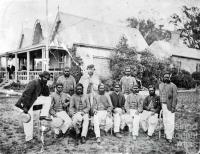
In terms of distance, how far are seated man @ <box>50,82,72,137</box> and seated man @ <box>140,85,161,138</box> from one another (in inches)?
73.7

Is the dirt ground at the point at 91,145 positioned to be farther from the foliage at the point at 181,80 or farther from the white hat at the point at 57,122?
the foliage at the point at 181,80

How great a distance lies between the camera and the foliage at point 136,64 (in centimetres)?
1742

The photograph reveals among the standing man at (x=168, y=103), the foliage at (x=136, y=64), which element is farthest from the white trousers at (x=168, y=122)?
the foliage at (x=136, y=64)

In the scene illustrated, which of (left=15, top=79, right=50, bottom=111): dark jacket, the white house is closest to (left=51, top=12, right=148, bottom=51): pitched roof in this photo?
the white house

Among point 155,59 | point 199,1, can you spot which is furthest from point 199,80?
point 199,1

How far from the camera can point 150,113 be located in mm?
6230

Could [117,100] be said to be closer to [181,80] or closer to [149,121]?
[149,121]

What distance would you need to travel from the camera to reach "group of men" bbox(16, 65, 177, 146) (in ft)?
17.9

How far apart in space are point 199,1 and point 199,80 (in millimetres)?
17013

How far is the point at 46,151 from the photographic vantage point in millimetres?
4797

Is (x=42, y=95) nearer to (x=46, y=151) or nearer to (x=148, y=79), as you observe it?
(x=46, y=151)

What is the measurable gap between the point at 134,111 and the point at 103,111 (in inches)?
31.7

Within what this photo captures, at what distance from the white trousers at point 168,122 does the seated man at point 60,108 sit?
224cm

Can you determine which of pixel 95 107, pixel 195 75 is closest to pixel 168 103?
pixel 95 107
